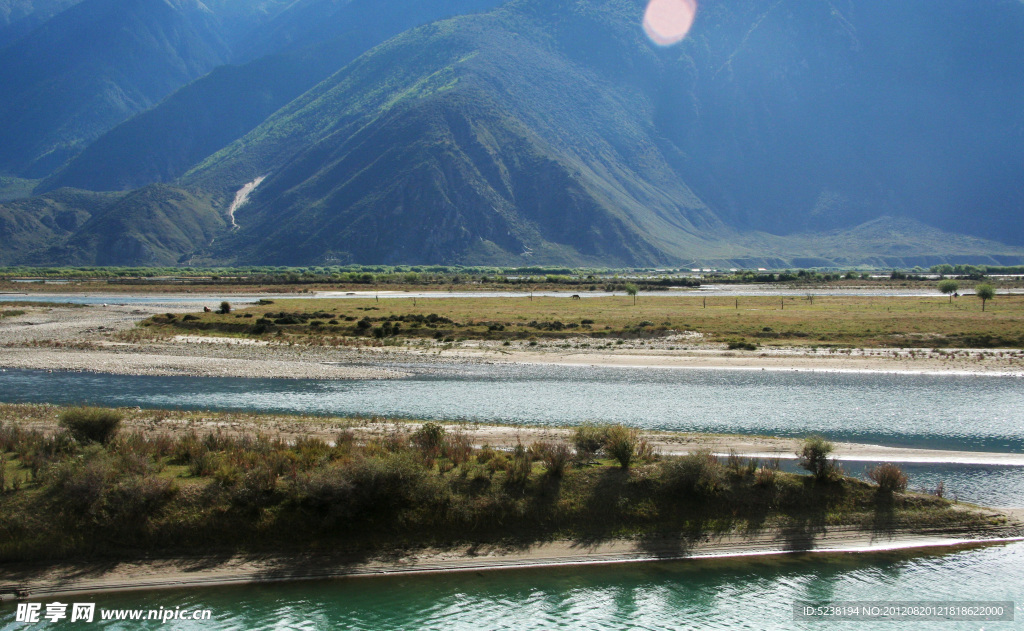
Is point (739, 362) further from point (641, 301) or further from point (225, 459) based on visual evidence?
point (641, 301)

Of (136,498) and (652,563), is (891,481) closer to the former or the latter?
(652,563)

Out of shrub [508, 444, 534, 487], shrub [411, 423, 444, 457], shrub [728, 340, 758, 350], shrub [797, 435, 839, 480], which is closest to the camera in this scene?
shrub [508, 444, 534, 487]

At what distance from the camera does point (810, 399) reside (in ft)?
102

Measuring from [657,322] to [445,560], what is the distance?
43.7 metres

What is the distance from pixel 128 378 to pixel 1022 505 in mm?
37226

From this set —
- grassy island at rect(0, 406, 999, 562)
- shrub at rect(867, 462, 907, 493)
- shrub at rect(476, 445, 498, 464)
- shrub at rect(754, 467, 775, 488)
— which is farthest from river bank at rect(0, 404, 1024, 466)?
shrub at rect(867, 462, 907, 493)

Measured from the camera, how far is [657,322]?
55844 mm

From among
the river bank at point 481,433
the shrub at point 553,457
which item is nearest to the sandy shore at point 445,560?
the shrub at point 553,457

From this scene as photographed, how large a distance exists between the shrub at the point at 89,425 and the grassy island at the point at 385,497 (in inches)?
1.4

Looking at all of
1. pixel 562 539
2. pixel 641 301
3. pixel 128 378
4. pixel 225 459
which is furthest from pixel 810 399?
pixel 641 301

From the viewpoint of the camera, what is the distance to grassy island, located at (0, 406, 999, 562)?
1400 centimetres

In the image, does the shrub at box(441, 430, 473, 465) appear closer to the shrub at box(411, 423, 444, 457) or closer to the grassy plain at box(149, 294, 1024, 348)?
the shrub at box(411, 423, 444, 457)

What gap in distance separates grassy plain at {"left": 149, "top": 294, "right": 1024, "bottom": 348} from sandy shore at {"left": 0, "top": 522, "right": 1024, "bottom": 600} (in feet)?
110

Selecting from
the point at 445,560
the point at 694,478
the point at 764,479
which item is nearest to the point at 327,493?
the point at 445,560
